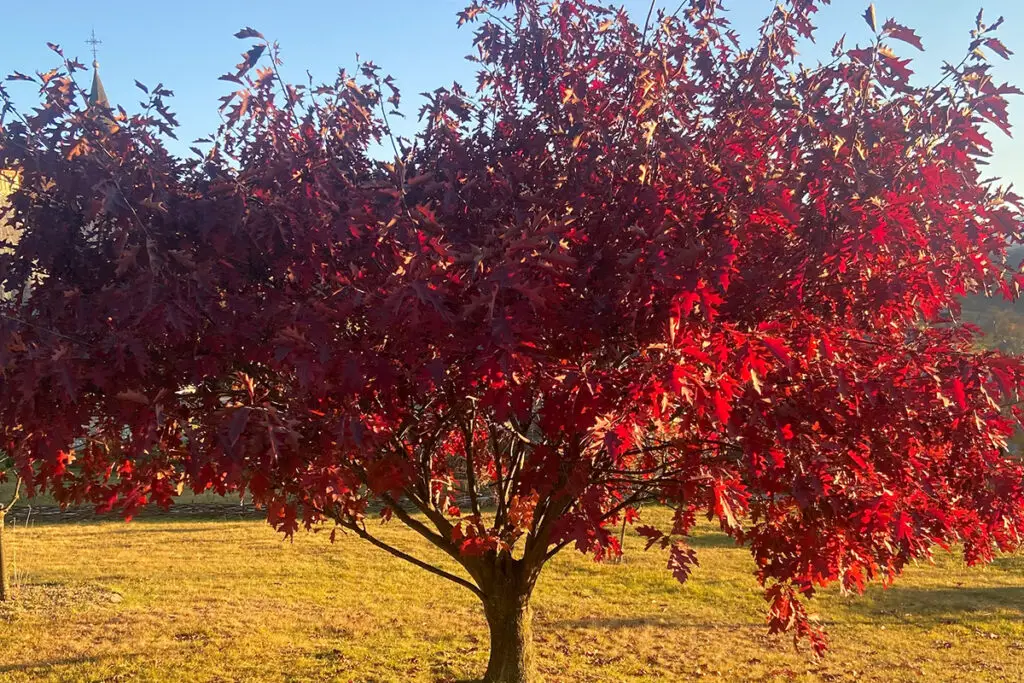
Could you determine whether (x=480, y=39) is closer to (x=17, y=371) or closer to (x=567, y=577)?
(x=17, y=371)

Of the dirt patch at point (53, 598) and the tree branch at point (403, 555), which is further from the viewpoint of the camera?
the dirt patch at point (53, 598)

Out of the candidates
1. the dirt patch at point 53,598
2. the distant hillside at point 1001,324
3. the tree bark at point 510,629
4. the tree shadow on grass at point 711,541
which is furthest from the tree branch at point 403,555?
the distant hillside at point 1001,324

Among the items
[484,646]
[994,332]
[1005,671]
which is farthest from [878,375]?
[994,332]

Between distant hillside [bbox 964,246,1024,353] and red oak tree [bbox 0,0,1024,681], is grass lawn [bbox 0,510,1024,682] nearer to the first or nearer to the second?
red oak tree [bbox 0,0,1024,681]

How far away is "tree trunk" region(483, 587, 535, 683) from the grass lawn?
1221 millimetres

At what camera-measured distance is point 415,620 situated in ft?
31.3

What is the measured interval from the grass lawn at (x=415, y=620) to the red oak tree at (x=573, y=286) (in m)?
4.37

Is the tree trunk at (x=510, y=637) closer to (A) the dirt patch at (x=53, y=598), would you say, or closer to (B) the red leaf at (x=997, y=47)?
(B) the red leaf at (x=997, y=47)

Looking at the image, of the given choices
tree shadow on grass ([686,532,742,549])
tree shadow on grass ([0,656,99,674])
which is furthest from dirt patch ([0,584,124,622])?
tree shadow on grass ([686,532,742,549])

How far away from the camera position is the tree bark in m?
6.12

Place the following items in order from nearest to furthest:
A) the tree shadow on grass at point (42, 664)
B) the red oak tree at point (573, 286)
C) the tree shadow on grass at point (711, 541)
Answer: the red oak tree at point (573, 286)
the tree shadow on grass at point (42, 664)
the tree shadow on grass at point (711, 541)

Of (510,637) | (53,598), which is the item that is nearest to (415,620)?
(510,637)

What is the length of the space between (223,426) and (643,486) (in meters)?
2.94

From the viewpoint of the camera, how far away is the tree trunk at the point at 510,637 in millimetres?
6145
